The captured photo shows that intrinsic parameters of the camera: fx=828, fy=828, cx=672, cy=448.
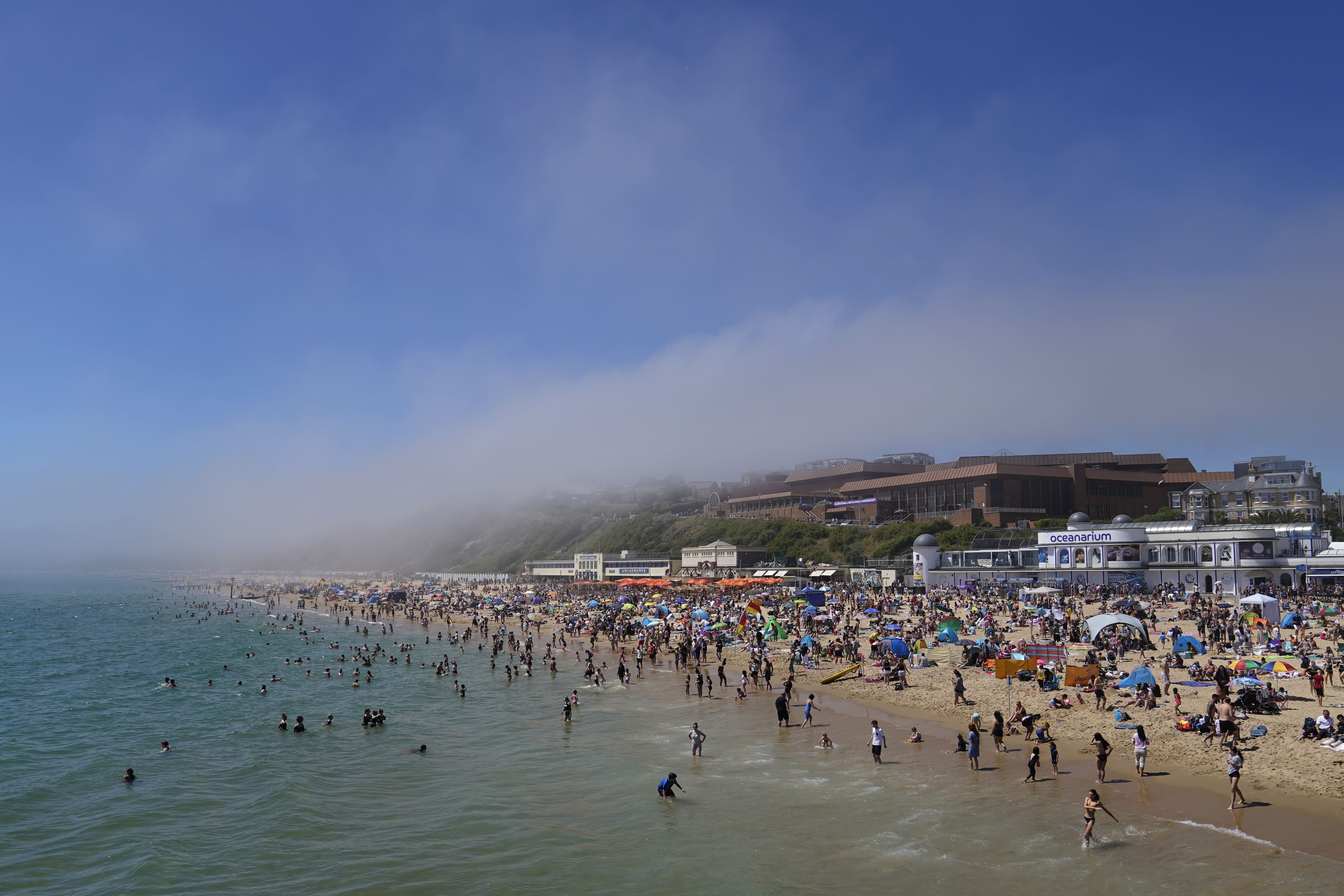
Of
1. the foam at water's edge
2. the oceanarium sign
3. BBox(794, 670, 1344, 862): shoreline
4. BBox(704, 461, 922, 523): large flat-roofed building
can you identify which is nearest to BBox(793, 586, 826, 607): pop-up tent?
BBox(794, 670, 1344, 862): shoreline

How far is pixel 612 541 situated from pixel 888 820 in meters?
157

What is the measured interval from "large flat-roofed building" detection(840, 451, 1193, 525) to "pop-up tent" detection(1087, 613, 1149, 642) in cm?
7501

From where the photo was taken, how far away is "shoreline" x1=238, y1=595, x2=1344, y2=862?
1630 cm

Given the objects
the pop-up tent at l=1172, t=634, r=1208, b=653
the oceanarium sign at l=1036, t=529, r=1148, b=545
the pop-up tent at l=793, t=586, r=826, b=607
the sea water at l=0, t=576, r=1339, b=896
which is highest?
the oceanarium sign at l=1036, t=529, r=1148, b=545

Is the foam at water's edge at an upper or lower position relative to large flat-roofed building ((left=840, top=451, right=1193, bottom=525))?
lower

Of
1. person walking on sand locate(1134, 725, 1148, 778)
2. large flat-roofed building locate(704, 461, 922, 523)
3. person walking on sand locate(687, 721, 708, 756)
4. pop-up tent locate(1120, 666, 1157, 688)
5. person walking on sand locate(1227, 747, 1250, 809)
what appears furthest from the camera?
large flat-roofed building locate(704, 461, 922, 523)

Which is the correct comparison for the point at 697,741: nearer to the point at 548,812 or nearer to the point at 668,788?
the point at 668,788

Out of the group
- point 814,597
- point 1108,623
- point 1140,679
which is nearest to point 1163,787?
point 1140,679

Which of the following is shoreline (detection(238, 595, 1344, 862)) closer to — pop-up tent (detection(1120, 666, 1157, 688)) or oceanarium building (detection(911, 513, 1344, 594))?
pop-up tent (detection(1120, 666, 1157, 688))

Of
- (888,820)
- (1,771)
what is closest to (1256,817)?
(888,820)

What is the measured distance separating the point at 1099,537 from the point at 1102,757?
2122 inches

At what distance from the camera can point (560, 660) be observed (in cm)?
5197

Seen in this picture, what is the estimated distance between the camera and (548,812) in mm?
20984

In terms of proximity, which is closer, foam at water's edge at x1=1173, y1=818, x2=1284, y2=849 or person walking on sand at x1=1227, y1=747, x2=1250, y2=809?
foam at water's edge at x1=1173, y1=818, x2=1284, y2=849
